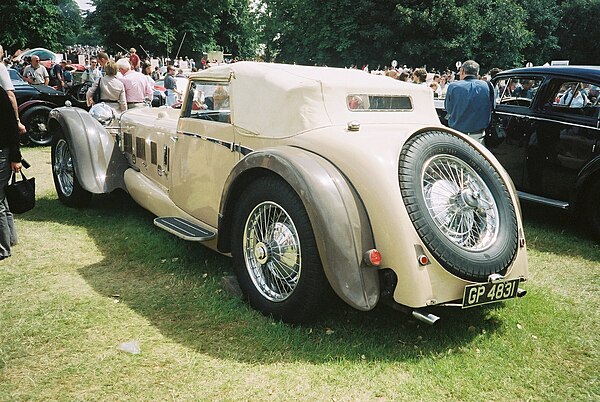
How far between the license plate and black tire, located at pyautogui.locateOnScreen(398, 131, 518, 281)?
61mm

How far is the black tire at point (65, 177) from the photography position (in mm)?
6262

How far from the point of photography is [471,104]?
7.18 m

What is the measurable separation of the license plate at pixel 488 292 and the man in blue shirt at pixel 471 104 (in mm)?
4343

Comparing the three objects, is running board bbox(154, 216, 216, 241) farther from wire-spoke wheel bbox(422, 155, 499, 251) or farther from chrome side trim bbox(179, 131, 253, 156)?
wire-spoke wheel bbox(422, 155, 499, 251)

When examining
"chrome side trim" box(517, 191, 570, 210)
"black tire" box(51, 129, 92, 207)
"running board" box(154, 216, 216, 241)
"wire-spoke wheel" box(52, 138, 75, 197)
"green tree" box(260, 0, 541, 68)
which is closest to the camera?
"running board" box(154, 216, 216, 241)

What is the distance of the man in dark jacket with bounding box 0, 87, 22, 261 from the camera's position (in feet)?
15.2

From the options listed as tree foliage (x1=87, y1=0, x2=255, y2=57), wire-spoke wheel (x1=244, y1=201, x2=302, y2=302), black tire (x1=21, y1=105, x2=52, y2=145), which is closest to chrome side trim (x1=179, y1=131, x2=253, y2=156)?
wire-spoke wheel (x1=244, y1=201, x2=302, y2=302)

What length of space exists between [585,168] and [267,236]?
3959 mm

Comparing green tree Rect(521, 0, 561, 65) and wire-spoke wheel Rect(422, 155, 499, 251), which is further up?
green tree Rect(521, 0, 561, 65)

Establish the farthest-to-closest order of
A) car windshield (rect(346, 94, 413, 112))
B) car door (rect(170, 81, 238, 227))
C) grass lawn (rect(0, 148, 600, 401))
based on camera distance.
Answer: car door (rect(170, 81, 238, 227)) → car windshield (rect(346, 94, 413, 112)) → grass lawn (rect(0, 148, 600, 401))

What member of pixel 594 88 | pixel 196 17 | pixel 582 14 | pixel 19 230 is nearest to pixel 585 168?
pixel 594 88

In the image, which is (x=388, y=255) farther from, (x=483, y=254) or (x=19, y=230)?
(x=19, y=230)

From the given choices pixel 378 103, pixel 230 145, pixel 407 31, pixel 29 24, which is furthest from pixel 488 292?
pixel 29 24

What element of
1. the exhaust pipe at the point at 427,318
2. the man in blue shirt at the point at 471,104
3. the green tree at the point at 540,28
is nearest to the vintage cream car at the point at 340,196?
the exhaust pipe at the point at 427,318
